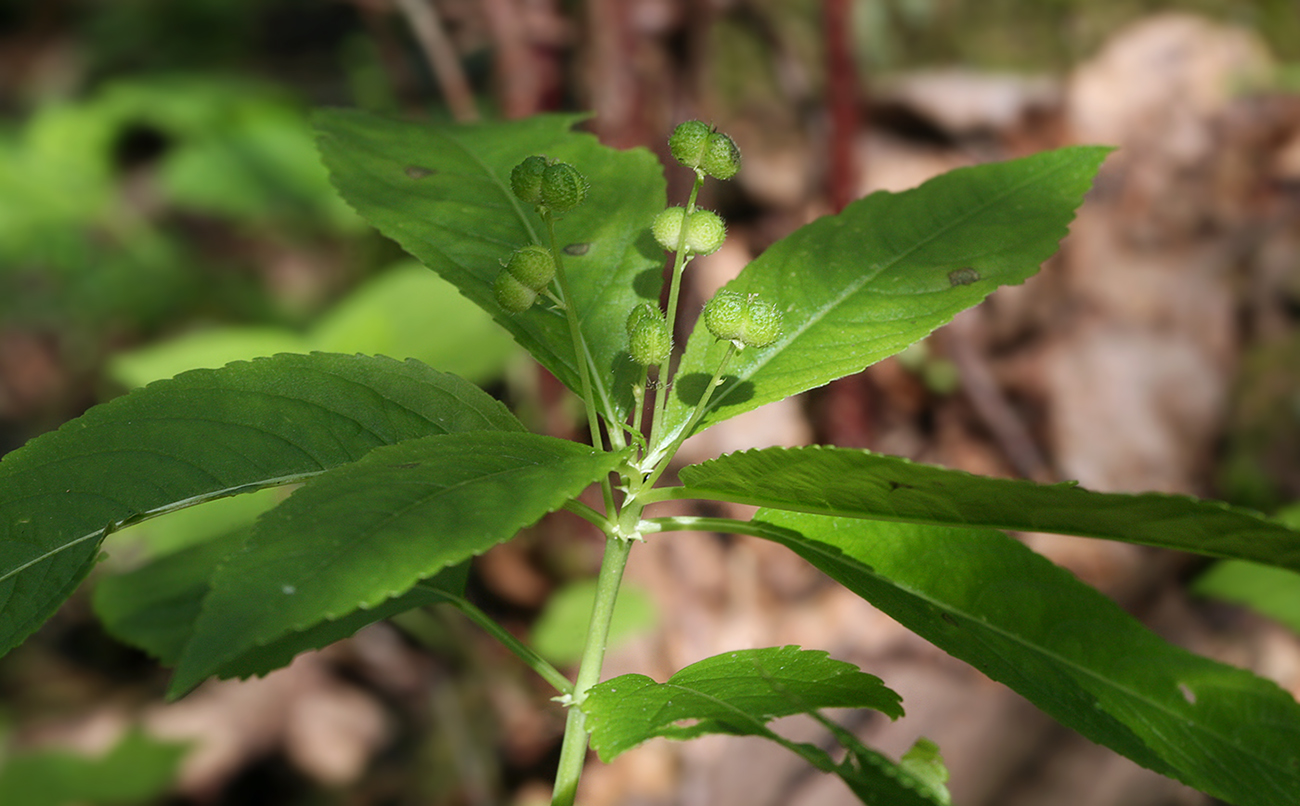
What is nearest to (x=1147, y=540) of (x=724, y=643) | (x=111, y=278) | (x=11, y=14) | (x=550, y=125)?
(x=550, y=125)

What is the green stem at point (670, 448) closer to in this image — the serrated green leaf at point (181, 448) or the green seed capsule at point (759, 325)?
the green seed capsule at point (759, 325)

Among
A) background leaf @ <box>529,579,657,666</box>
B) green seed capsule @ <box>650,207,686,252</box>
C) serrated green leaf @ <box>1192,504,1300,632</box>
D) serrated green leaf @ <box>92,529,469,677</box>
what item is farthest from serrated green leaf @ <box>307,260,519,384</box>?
serrated green leaf @ <box>1192,504,1300,632</box>

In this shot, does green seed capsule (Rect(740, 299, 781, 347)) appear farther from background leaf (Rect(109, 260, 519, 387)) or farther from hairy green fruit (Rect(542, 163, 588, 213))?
background leaf (Rect(109, 260, 519, 387))

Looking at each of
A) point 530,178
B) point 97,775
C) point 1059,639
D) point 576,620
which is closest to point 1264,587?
point 1059,639

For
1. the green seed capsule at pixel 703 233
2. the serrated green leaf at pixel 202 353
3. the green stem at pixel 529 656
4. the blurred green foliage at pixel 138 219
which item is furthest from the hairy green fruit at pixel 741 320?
the blurred green foliage at pixel 138 219

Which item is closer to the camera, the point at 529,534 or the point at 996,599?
the point at 996,599

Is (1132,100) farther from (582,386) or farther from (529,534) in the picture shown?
(582,386)
